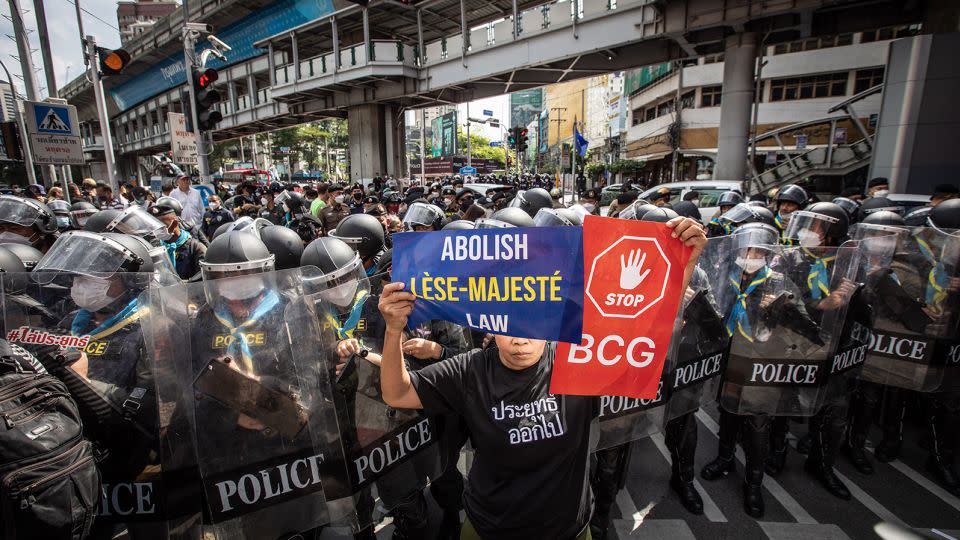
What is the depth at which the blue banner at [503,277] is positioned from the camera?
1799 mm

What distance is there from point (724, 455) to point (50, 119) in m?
11.1

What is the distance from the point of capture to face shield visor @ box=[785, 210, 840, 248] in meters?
3.97

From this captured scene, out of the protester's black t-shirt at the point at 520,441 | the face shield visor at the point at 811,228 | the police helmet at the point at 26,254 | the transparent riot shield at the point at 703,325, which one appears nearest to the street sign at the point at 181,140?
the police helmet at the point at 26,254

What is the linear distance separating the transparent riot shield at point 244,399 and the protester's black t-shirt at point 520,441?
510mm

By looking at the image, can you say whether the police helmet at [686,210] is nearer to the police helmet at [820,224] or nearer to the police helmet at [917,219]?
the police helmet at [820,224]

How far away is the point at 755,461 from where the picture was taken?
335 centimetres

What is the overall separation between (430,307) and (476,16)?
993 inches

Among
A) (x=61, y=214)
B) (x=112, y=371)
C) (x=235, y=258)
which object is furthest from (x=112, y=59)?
(x=112, y=371)

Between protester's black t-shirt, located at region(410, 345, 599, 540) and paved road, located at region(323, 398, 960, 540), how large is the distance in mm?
1658

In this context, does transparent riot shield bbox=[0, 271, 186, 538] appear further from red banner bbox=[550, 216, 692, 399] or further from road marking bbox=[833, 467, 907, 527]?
road marking bbox=[833, 467, 907, 527]

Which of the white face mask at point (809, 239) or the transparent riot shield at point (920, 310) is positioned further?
the white face mask at point (809, 239)

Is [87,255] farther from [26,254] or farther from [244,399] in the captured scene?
[244,399]

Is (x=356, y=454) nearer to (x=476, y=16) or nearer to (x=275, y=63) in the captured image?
(x=476, y=16)

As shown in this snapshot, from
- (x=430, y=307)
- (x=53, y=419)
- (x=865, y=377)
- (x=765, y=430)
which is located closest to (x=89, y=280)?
(x=53, y=419)
